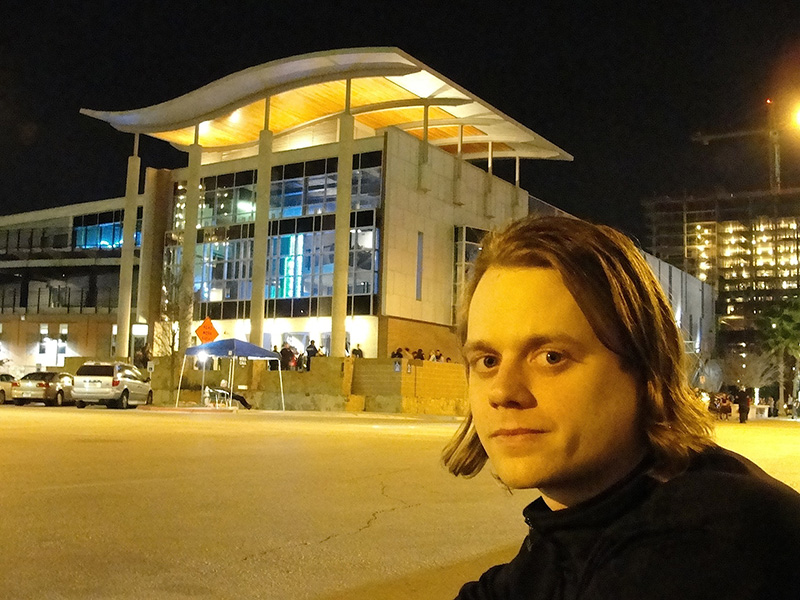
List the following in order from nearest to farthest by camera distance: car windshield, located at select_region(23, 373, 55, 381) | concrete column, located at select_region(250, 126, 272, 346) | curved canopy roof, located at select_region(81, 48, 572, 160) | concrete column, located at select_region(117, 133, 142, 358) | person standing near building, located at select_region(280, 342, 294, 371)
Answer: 1. car windshield, located at select_region(23, 373, 55, 381)
2. person standing near building, located at select_region(280, 342, 294, 371)
3. curved canopy roof, located at select_region(81, 48, 572, 160)
4. concrete column, located at select_region(250, 126, 272, 346)
5. concrete column, located at select_region(117, 133, 142, 358)

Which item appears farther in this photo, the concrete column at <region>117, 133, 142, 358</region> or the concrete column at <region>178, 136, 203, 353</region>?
the concrete column at <region>117, 133, 142, 358</region>

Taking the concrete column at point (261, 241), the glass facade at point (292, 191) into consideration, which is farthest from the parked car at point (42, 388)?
the glass facade at point (292, 191)

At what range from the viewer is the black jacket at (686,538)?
1.22m

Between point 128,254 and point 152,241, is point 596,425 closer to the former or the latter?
point 128,254

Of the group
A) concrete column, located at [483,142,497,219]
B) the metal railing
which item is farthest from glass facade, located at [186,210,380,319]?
the metal railing

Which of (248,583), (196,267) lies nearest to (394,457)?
(248,583)

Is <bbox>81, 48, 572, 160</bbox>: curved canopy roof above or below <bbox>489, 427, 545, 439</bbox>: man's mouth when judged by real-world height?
above

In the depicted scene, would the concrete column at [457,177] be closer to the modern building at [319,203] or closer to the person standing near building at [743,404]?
the modern building at [319,203]

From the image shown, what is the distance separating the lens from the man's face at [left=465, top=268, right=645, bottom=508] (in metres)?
1.45

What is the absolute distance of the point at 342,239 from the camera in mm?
41344

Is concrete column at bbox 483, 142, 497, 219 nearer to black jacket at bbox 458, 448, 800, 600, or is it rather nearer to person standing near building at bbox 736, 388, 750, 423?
person standing near building at bbox 736, 388, 750, 423

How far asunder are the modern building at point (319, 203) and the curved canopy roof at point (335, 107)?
106 millimetres

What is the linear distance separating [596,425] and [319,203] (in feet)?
145

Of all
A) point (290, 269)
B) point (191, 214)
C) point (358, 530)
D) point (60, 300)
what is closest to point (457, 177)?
point (290, 269)
